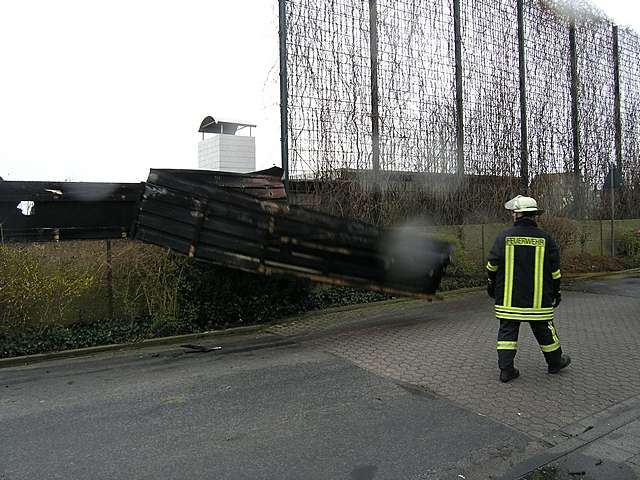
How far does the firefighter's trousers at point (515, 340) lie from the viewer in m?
4.84

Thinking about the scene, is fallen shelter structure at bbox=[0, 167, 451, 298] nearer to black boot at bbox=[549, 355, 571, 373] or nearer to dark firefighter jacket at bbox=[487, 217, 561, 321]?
dark firefighter jacket at bbox=[487, 217, 561, 321]

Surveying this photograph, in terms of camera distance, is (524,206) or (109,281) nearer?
(524,206)

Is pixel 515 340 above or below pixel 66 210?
below

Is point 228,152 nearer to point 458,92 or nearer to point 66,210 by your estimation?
point 458,92

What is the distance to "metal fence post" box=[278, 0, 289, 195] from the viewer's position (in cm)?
970

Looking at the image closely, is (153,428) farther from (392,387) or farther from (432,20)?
(432,20)

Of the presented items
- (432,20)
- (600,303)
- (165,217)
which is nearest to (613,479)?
(165,217)

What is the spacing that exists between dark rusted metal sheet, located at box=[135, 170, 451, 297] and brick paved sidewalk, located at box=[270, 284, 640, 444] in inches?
45.9

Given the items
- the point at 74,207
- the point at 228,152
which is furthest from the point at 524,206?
the point at 228,152

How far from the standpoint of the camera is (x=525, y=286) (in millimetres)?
4828

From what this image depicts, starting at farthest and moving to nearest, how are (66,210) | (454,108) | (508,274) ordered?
(454,108), (66,210), (508,274)

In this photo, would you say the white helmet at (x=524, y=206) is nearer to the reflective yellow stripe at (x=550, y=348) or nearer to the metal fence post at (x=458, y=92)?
the reflective yellow stripe at (x=550, y=348)

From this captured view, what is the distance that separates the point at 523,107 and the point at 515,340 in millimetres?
10850

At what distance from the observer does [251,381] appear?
5.06m
